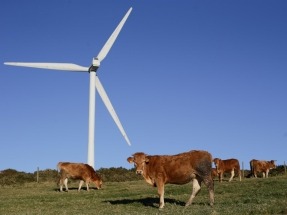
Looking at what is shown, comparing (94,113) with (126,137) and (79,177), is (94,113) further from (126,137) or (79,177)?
(79,177)

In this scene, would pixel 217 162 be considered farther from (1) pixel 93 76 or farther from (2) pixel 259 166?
(1) pixel 93 76

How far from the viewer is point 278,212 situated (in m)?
12.3

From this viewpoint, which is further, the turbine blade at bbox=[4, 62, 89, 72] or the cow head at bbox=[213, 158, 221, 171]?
the turbine blade at bbox=[4, 62, 89, 72]

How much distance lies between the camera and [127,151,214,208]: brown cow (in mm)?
17312

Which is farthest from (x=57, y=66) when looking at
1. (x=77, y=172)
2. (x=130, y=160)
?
(x=130, y=160)

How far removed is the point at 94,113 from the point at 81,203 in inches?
892

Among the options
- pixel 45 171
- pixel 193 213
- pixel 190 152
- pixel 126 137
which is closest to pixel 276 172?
pixel 126 137

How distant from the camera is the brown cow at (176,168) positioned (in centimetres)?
1731

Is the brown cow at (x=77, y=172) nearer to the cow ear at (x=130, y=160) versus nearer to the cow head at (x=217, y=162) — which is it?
the cow head at (x=217, y=162)

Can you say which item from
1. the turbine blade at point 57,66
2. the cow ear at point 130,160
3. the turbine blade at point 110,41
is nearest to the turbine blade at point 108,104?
the turbine blade at point 57,66

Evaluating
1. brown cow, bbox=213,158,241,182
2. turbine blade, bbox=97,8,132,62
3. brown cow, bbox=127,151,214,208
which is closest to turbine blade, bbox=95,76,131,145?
turbine blade, bbox=97,8,132,62

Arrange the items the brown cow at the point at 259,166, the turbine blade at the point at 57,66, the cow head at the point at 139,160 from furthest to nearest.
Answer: the brown cow at the point at 259,166, the turbine blade at the point at 57,66, the cow head at the point at 139,160

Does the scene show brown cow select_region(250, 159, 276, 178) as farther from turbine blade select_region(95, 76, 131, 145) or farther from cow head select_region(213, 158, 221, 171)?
turbine blade select_region(95, 76, 131, 145)

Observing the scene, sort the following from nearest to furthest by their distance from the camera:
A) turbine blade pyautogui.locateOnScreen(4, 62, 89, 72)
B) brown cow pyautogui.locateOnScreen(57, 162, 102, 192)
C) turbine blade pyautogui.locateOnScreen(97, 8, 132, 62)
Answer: brown cow pyautogui.locateOnScreen(57, 162, 102, 192), turbine blade pyautogui.locateOnScreen(4, 62, 89, 72), turbine blade pyautogui.locateOnScreen(97, 8, 132, 62)
